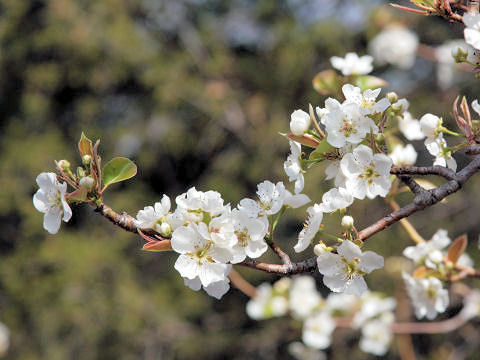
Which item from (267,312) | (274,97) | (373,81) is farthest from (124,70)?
(373,81)

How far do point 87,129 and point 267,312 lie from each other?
251cm

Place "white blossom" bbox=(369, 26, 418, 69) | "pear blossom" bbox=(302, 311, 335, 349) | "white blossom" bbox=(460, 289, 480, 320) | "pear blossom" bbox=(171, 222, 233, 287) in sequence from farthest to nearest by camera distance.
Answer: "white blossom" bbox=(369, 26, 418, 69) → "pear blossom" bbox=(302, 311, 335, 349) → "white blossom" bbox=(460, 289, 480, 320) → "pear blossom" bbox=(171, 222, 233, 287)

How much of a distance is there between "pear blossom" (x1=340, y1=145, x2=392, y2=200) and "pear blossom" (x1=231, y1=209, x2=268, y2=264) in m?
0.11

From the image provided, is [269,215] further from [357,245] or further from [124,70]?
[124,70]

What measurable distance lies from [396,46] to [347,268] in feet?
7.52

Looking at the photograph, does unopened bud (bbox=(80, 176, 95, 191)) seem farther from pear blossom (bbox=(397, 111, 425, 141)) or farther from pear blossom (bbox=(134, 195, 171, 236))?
pear blossom (bbox=(397, 111, 425, 141))

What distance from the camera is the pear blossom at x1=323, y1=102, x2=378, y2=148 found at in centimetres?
50

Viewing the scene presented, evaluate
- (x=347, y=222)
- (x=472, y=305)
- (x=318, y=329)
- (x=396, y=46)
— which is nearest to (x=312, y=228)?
(x=347, y=222)

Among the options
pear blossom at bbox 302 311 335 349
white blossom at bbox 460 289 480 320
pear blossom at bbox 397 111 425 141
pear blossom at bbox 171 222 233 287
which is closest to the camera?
pear blossom at bbox 171 222 233 287

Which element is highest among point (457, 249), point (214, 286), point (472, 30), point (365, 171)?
point (472, 30)

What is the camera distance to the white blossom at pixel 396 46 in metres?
2.53

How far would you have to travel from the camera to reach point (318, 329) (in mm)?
1487

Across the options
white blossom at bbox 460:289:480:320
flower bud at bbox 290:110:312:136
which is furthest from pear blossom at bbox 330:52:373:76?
white blossom at bbox 460:289:480:320

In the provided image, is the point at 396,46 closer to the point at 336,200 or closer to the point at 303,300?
the point at 303,300
